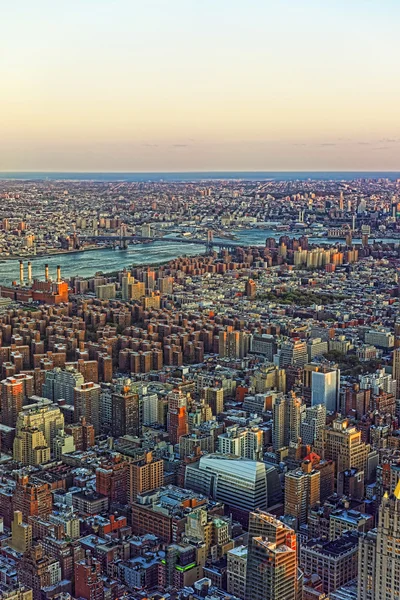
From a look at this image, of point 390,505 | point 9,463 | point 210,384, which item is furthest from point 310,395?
point 390,505

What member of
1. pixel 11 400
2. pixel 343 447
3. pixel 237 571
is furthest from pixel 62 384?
pixel 237 571

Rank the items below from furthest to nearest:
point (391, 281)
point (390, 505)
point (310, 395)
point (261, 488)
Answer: point (391, 281)
point (310, 395)
point (261, 488)
point (390, 505)

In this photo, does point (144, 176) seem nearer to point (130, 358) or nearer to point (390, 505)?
point (130, 358)

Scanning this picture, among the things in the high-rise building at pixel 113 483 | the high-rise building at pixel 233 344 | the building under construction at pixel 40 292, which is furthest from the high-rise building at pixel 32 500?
the building under construction at pixel 40 292

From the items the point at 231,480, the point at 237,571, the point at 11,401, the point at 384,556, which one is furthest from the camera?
the point at 11,401

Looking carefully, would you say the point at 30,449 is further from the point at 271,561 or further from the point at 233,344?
the point at 233,344

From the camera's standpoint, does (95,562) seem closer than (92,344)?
Yes

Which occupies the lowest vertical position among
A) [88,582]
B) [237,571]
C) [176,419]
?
[88,582]
